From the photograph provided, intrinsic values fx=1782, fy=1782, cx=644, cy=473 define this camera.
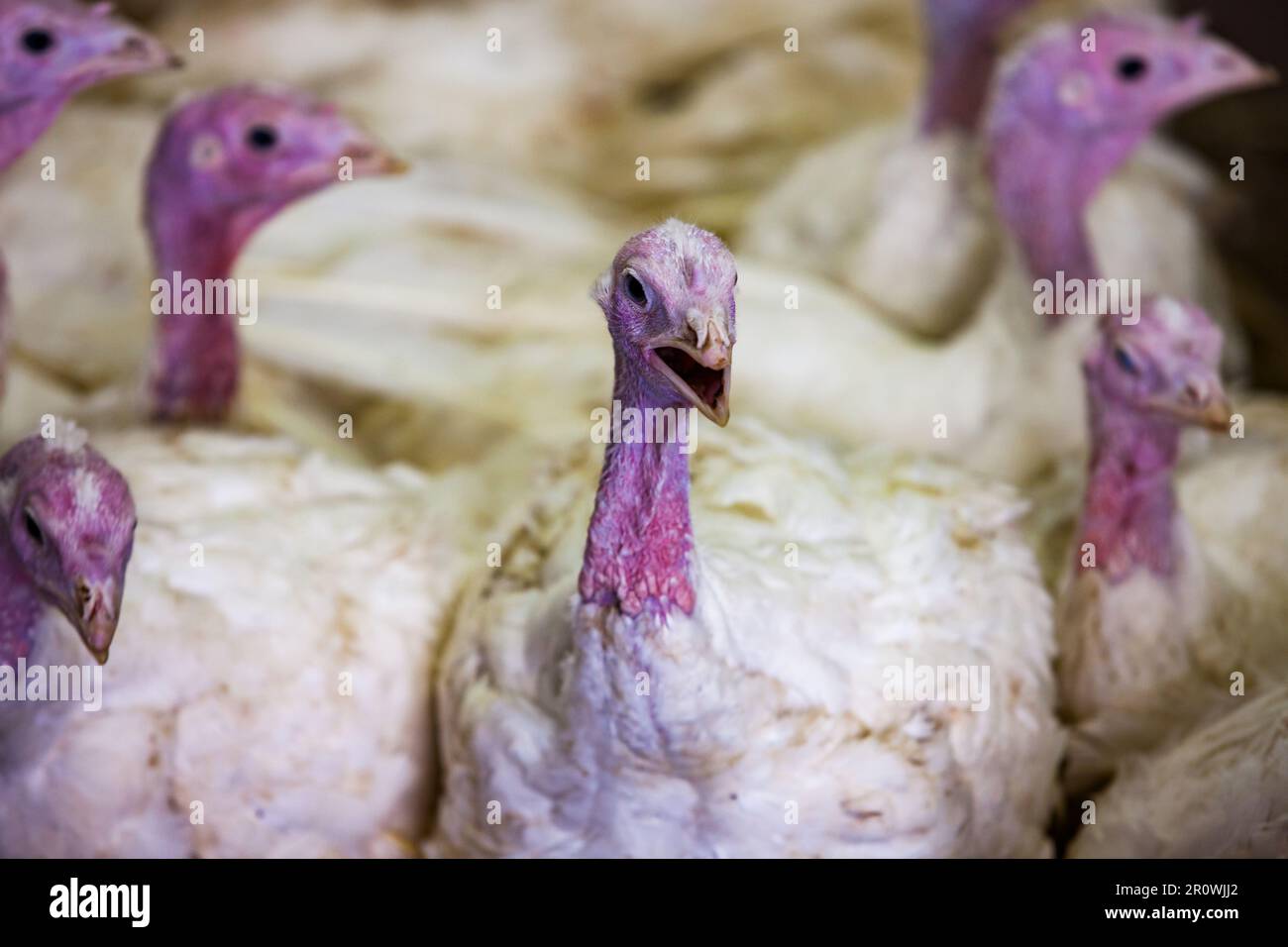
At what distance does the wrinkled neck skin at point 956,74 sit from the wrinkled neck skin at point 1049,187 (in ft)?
0.98

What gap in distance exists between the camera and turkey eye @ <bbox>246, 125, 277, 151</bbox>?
261cm

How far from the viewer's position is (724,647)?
6.63 feet

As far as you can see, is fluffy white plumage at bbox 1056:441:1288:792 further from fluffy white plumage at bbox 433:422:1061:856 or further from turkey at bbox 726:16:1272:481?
turkey at bbox 726:16:1272:481

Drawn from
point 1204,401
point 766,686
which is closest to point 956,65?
point 1204,401

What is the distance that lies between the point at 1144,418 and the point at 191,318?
4.54 feet

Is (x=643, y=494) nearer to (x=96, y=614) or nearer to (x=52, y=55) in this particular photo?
(x=96, y=614)

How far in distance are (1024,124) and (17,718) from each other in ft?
5.91

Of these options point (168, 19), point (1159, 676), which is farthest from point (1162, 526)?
point (168, 19)

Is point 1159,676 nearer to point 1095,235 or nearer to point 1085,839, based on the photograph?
point 1085,839

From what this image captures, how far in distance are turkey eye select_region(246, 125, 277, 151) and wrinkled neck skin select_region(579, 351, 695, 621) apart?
947mm

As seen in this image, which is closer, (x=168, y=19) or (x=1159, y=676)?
(x=1159, y=676)

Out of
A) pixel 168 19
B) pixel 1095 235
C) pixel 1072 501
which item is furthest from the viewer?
pixel 168 19

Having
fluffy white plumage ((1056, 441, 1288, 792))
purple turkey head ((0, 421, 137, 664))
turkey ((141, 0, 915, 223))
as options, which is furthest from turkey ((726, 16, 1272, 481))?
purple turkey head ((0, 421, 137, 664))

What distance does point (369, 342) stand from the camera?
3.28 m
